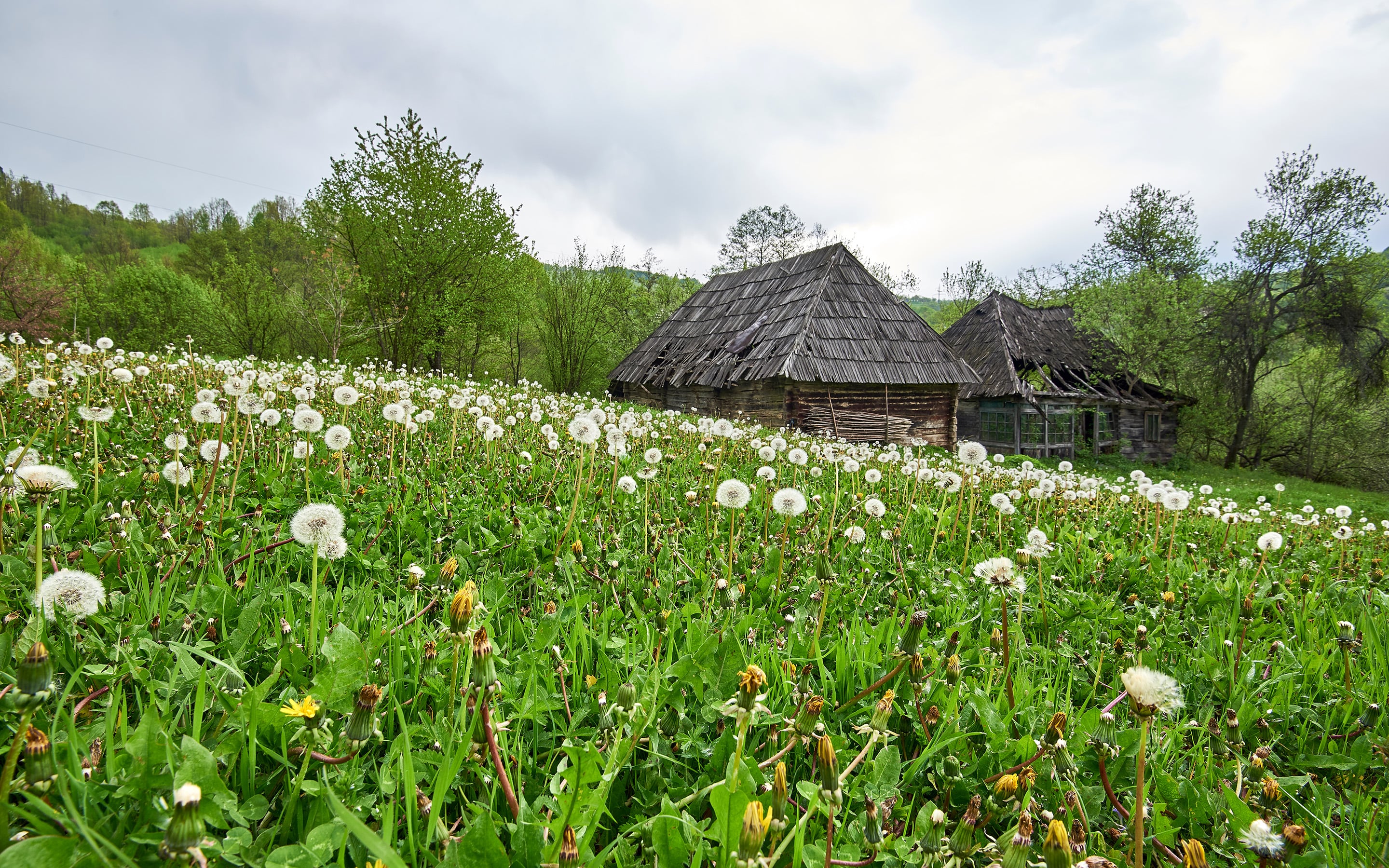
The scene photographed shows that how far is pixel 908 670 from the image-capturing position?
163cm

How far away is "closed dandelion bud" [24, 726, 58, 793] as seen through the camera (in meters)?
0.82

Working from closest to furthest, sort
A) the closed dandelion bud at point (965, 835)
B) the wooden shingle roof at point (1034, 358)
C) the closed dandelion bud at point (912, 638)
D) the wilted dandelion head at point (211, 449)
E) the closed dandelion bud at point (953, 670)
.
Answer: the closed dandelion bud at point (965, 835) → the closed dandelion bud at point (912, 638) → the closed dandelion bud at point (953, 670) → the wilted dandelion head at point (211, 449) → the wooden shingle roof at point (1034, 358)

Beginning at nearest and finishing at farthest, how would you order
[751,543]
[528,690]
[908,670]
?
[528,690]
[908,670]
[751,543]

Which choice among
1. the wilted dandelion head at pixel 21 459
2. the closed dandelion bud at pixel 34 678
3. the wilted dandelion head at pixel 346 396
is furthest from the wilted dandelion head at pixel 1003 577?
the wilted dandelion head at pixel 346 396

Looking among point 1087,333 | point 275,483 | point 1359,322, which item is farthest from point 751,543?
point 1359,322

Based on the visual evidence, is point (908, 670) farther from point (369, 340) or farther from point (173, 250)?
point (173, 250)

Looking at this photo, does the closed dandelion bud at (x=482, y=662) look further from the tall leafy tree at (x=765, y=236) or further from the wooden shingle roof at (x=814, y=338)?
the tall leafy tree at (x=765, y=236)

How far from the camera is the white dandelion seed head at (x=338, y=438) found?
2770mm

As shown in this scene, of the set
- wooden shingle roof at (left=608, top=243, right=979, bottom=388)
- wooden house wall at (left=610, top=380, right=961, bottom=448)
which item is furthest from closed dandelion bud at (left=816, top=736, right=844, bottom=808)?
wooden house wall at (left=610, top=380, right=961, bottom=448)

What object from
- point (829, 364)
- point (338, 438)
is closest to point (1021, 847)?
point (338, 438)

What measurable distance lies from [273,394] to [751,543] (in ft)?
10.5

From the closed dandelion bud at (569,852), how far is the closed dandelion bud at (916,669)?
92 centimetres

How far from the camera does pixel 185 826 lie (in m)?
0.75

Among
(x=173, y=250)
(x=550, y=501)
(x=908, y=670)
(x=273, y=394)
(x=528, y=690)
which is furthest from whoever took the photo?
(x=173, y=250)
